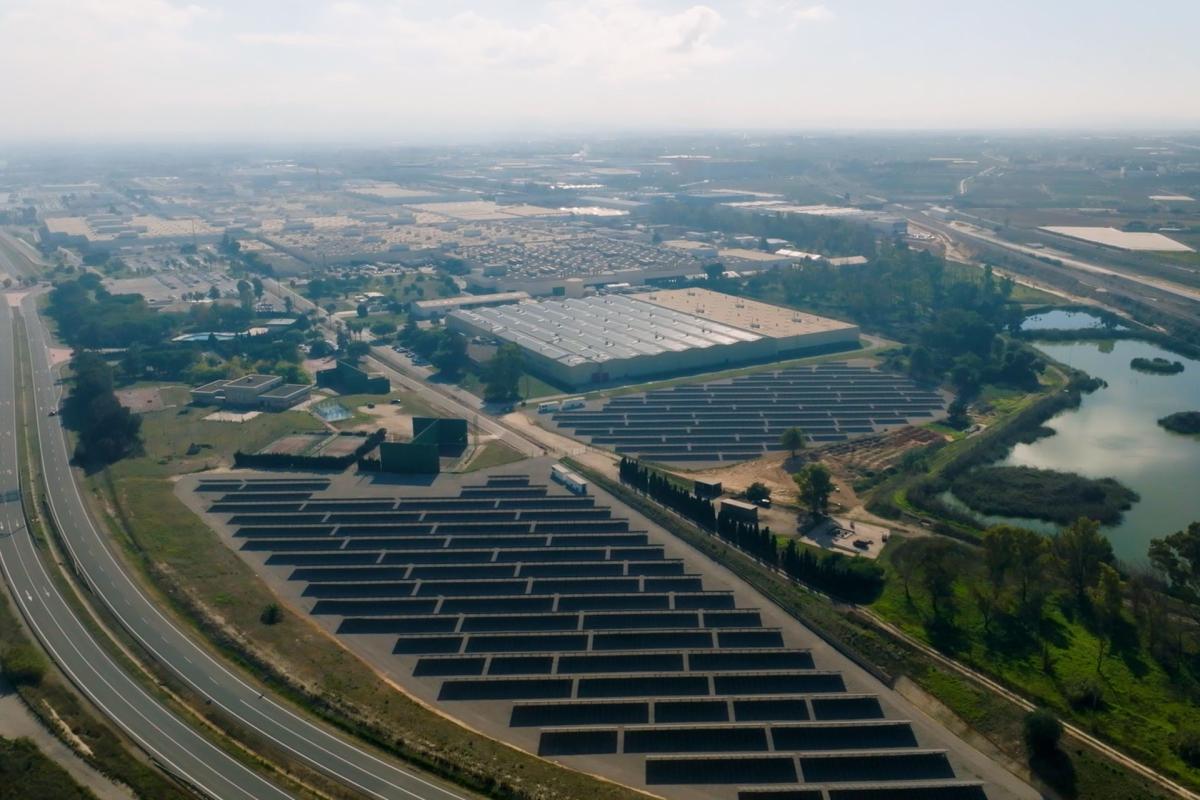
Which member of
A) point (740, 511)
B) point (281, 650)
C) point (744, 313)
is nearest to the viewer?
point (281, 650)

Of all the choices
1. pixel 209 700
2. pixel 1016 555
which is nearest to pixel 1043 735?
pixel 1016 555

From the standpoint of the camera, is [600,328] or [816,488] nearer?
[816,488]

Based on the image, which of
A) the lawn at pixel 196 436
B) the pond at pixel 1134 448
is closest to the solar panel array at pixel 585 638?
the lawn at pixel 196 436

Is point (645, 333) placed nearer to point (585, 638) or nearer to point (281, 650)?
point (585, 638)

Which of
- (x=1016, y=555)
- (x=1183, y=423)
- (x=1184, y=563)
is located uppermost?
(x=1016, y=555)

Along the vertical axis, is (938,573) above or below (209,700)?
above

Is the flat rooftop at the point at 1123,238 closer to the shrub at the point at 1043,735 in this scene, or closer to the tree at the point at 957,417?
the tree at the point at 957,417
